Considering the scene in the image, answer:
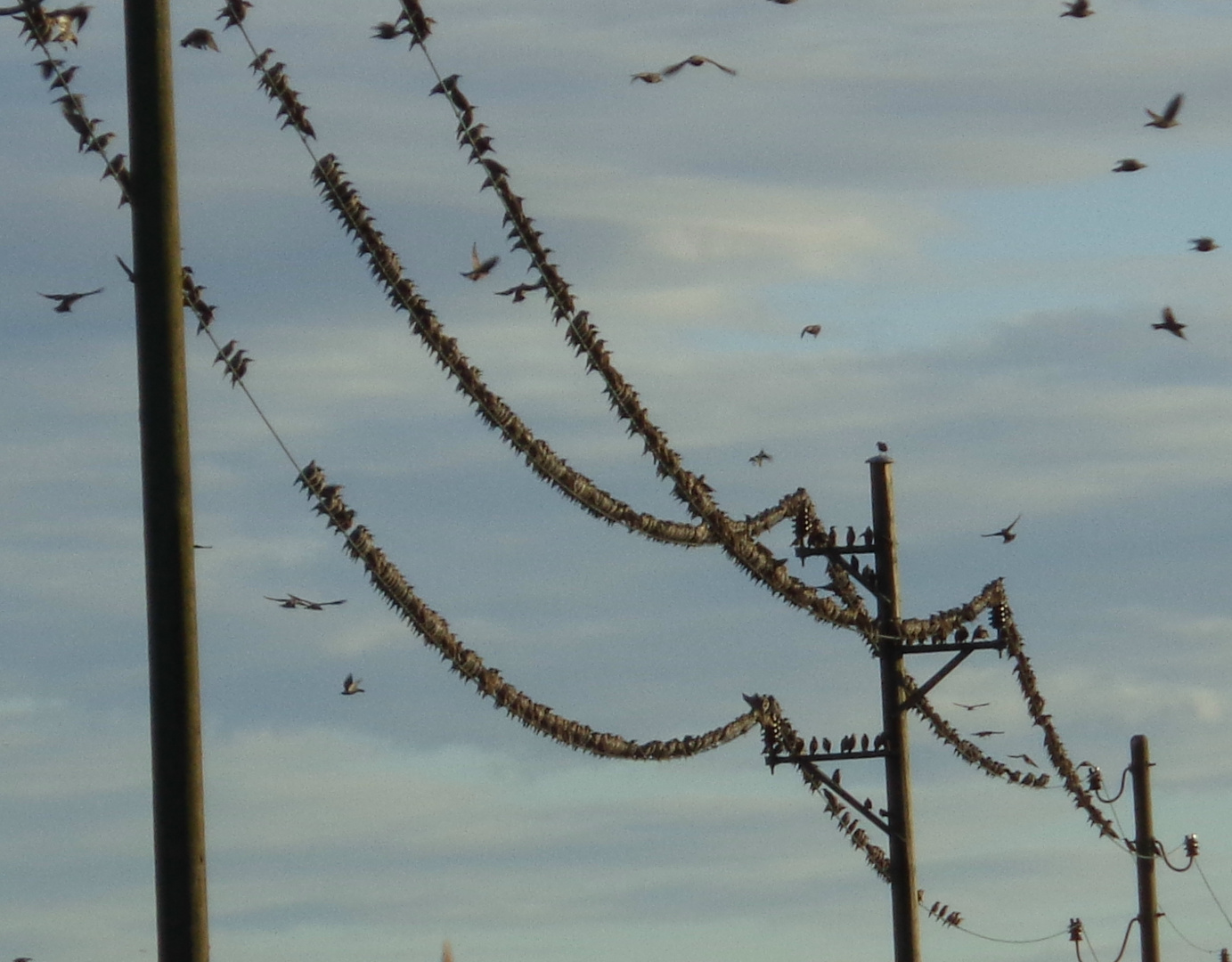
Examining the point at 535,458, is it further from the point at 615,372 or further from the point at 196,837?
the point at 196,837

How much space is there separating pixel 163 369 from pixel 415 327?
3.30 metres

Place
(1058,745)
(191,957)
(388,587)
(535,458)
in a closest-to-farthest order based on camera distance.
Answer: (191,957) → (388,587) → (535,458) → (1058,745)

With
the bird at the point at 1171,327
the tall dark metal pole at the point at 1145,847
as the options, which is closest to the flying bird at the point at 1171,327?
the bird at the point at 1171,327

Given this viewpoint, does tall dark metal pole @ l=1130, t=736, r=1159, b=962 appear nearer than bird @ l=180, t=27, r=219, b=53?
No

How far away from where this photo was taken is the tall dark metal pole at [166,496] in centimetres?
791

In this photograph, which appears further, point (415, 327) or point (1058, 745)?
Answer: point (1058, 745)

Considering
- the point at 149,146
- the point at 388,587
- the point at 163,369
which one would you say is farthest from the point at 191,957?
the point at 388,587

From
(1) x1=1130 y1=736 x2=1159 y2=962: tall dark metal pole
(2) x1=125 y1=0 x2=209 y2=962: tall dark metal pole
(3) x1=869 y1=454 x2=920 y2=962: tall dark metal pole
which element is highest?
(2) x1=125 y1=0 x2=209 y2=962: tall dark metal pole

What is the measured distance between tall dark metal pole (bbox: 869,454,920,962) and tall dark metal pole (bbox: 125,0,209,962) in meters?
11.5

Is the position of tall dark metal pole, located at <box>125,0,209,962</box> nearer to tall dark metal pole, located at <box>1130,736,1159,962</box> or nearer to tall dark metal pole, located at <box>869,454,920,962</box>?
tall dark metal pole, located at <box>869,454,920,962</box>

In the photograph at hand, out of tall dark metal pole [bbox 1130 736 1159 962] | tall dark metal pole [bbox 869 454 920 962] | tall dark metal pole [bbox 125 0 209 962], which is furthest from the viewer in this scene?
tall dark metal pole [bbox 1130 736 1159 962]

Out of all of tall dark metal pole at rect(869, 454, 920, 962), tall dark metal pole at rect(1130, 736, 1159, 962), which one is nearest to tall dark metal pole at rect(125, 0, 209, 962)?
tall dark metal pole at rect(869, 454, 920, 962)

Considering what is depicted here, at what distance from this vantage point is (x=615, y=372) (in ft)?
42.5

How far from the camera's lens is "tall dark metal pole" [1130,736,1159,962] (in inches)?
1139
